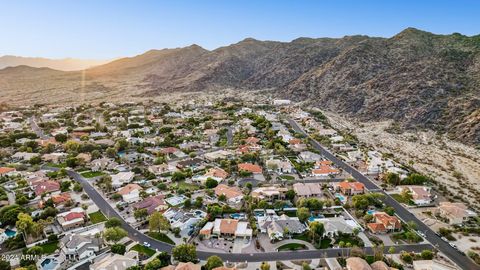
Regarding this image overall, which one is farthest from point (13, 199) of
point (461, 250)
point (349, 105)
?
point (349, 105)

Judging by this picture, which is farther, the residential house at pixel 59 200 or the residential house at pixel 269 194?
the residential house at pixel 269 194

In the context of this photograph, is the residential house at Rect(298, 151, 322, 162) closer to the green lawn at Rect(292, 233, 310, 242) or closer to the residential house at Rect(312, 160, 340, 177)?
the residential house at Rect(312, 160, 340, 177)

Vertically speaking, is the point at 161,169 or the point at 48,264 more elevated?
the point at 161,169

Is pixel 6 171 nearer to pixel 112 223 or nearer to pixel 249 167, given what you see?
pixel 112 223

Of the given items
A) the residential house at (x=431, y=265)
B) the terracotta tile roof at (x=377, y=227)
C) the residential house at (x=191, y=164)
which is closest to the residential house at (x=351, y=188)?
the terracotta tile roof at (x=377, y=227)

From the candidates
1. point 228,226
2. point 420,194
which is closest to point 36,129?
point 228,226

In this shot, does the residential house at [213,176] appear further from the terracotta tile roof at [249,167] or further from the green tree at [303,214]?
the green tree at [303,214]
